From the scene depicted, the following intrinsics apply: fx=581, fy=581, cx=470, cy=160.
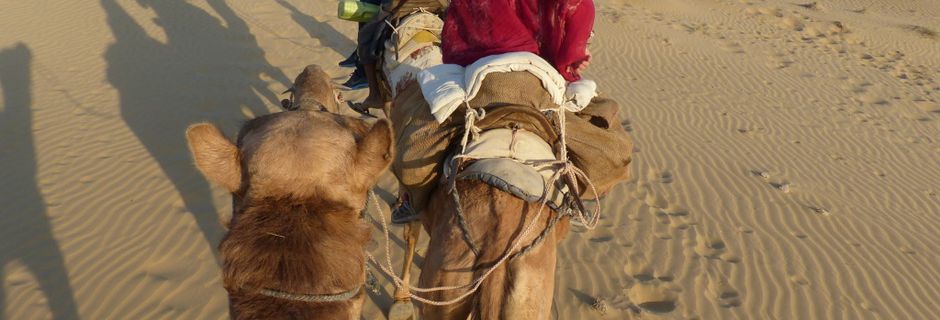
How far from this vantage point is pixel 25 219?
507cm

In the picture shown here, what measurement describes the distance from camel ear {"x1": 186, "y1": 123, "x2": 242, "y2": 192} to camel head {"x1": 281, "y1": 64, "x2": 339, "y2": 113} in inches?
45.1

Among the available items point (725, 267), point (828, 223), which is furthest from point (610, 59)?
point (725, 267)

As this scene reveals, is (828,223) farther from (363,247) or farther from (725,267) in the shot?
(363,247)

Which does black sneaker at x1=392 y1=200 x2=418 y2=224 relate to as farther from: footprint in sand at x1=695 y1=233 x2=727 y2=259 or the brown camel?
footprint in sand at x1=695 y1=233 x2=727 y2=259

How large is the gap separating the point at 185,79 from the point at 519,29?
7.04 m

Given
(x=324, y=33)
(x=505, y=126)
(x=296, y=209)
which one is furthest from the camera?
(x=324, y=33)

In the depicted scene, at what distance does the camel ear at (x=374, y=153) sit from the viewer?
6.63ft

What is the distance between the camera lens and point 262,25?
1184cm

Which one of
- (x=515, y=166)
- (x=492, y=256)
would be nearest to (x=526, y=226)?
(x=492, y=256)

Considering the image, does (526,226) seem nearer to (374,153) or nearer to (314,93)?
(374,153)

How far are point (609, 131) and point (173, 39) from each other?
979cm

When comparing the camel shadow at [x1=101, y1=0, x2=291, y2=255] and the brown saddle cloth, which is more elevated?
the brown saddle cloth

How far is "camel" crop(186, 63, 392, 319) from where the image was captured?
1.74 metres

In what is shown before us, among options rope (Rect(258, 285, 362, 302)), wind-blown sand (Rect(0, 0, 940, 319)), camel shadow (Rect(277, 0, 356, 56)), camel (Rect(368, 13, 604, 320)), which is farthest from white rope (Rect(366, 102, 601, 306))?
camel shadow (Rect(277, 0, 356, 56))
